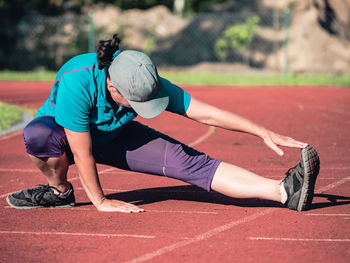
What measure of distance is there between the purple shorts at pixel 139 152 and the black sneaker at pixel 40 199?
34 cm

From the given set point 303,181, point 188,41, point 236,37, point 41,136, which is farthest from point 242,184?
point 188,41

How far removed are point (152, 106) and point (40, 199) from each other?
4.95ft

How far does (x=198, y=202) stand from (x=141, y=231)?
1083 mm

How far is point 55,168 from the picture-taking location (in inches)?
196

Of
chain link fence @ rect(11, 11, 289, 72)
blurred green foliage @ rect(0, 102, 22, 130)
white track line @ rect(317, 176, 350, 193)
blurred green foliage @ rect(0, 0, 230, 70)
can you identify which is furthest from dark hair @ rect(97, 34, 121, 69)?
blurred green foliage @ rect(0, 0, 230, 70)

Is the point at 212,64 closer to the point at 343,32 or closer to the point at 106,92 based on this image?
the point at 343,32

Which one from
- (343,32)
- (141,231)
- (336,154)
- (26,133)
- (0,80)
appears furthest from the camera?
(343,32)

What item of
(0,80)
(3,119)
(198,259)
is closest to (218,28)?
(0,80)

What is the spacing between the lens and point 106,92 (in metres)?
4.60

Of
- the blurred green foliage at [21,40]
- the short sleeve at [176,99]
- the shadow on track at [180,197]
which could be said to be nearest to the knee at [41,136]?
the short sleeve at [176,99]

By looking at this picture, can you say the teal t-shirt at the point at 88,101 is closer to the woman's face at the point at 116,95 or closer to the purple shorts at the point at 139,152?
the woman's face at the point at 116,95

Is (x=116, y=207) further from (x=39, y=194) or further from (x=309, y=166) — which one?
(x=309, y=166)

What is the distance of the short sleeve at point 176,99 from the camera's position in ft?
15.7

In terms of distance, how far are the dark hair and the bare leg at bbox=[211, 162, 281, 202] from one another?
1303mm
